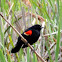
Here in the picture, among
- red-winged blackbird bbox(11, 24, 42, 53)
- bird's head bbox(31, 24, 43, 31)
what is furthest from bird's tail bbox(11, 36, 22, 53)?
bird's head bbox(31, 24, 43, 31)

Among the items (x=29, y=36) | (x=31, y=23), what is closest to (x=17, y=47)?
(x=29, y=36)

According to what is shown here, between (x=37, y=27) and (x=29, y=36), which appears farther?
(x=37, y=27)

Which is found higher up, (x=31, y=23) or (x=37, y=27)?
(x=31, y=23)

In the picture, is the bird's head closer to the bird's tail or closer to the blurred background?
the blurred background

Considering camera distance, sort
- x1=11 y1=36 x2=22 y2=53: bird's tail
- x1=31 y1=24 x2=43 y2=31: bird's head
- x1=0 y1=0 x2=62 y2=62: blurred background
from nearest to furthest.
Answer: x1=0 y1=0 x2=62 y2=62: blurred background < x1=11 y1=36 x2=22 y2=53: bird's tail < x1=31 y1=24 x2=43 y2=31: bird's head

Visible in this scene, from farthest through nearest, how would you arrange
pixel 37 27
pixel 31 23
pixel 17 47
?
pixel 37 27 < pixel 31 23 < pixel 17 47

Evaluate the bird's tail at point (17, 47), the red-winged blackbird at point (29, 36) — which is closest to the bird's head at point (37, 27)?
the red-winged blackbird at point (29, 36)

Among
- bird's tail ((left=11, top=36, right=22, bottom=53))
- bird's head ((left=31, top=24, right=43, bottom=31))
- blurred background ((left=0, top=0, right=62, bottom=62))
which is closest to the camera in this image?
blurred background ((left=0, top=0, right=62, bottom=62))

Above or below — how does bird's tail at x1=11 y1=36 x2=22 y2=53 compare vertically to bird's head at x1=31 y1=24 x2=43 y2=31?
above

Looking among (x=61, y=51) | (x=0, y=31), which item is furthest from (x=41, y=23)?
(x=0, y=31)

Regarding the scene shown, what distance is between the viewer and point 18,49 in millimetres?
1330

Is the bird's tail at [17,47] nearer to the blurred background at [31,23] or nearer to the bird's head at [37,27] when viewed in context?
the blurred background at [31,23]

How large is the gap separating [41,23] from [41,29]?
0.07 metres

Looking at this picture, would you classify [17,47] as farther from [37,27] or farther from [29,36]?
[37,27]
